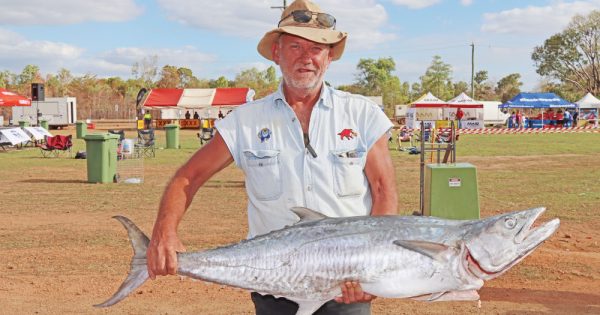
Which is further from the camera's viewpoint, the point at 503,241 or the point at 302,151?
the point at 302,151

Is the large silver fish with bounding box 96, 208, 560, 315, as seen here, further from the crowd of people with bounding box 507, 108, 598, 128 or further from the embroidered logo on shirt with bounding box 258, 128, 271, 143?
the crowd of people with bounding box 507, 108, 598, 128

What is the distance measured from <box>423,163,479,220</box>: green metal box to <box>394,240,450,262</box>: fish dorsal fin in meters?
7.50

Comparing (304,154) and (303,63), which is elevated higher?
(303,63)

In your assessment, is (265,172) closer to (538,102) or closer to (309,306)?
(309,306)

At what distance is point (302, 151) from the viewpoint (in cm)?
373

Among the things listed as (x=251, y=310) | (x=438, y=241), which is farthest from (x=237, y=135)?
(x=251, y=310)

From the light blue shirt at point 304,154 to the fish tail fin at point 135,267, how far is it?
689 mm

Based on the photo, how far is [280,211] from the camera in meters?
3.75

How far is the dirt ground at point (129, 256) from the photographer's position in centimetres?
721

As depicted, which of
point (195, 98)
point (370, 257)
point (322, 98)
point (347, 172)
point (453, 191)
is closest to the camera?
point (370, 257)

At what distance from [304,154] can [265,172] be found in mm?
243

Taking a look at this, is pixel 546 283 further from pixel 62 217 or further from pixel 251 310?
pixel 62 217

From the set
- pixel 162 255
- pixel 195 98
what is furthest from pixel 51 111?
pixel 162 255

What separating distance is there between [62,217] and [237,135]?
32.0 feet
